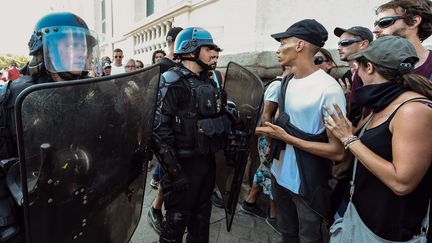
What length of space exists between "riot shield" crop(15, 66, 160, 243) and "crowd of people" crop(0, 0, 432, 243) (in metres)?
0.28

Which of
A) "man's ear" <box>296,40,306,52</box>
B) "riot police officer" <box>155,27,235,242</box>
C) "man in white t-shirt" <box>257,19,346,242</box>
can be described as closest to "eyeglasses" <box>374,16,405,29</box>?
"man in white t-shirt" <box>257,19,346,242</box>

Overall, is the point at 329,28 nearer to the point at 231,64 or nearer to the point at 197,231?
the point at 231,64

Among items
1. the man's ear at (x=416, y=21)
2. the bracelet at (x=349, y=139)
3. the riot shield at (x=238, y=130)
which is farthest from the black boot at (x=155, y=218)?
the man's ear at (x=416, y=21)

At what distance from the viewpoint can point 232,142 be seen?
7.64 feet

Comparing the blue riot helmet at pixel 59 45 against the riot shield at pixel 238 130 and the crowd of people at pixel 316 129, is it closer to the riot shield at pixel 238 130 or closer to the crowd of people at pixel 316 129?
the crowd of people at pixel 316 129

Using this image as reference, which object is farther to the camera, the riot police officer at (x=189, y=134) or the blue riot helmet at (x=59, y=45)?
the riot police officer at (x=189, y=134)

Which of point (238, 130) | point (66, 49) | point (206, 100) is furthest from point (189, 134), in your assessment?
point (66, 49)

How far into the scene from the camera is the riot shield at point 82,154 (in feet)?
3.04

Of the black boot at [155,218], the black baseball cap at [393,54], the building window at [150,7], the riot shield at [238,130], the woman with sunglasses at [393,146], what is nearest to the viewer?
the woman with sunglasses at [393,146]

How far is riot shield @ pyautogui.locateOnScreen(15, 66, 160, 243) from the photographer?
36.5 inches

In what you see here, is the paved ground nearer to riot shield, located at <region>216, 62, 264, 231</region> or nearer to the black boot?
the black boot

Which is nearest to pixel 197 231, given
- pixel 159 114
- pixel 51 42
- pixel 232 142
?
pixel 232 142

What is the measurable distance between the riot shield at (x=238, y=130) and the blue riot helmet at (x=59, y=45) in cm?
112

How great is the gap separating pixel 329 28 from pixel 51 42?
9.50 feet
